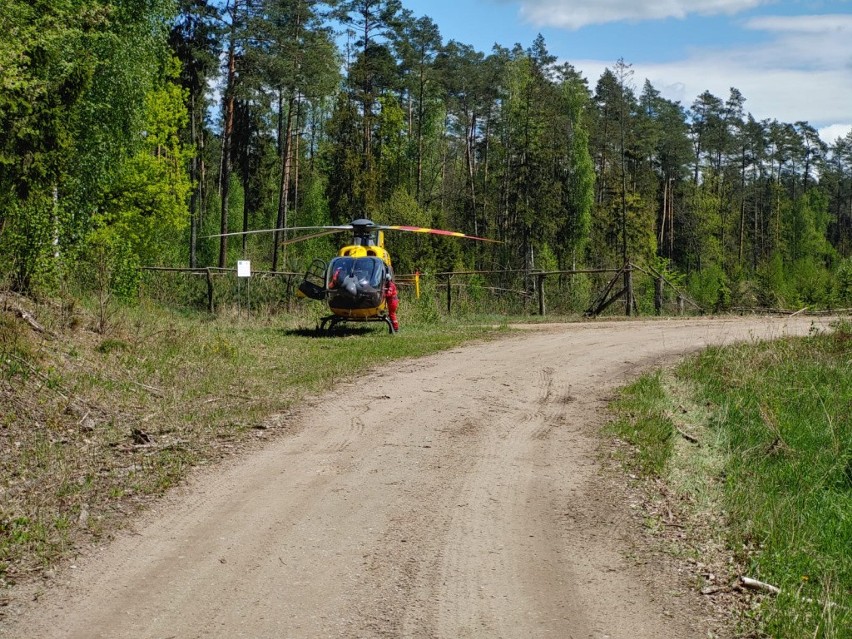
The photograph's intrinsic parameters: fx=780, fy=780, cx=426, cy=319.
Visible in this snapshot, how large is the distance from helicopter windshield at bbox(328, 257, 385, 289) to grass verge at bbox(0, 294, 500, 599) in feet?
6.43

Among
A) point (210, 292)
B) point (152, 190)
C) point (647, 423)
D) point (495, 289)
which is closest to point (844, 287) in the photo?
point (495, 289)

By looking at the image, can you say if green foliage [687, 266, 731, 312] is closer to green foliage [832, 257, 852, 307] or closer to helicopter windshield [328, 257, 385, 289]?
green foliage [832, 257, 852, 307]

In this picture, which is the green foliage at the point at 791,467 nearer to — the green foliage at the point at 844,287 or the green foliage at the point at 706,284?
the green foliage at the point at 844,287

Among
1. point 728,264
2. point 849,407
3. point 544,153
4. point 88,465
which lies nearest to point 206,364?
point 88,465

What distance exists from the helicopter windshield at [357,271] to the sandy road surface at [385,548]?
7.81 meters

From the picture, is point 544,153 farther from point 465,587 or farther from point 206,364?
point 465,587

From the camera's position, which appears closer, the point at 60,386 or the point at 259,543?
the point at 259,543

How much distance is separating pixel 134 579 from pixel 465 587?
210cm

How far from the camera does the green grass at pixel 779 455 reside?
5.19 meters

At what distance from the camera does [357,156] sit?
143ft

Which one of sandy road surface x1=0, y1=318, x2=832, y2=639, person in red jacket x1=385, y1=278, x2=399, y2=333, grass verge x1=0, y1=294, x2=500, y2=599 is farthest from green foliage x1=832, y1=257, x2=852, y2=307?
sandy road surface x1=0, y1=318, x2=832, y2=639

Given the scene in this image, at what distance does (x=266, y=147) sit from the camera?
51.2m

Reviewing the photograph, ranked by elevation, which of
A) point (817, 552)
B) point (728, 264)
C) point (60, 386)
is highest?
point (728, 264)

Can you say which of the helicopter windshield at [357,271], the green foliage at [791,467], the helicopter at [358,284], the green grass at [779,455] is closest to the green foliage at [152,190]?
the helicopter at [358,284]
